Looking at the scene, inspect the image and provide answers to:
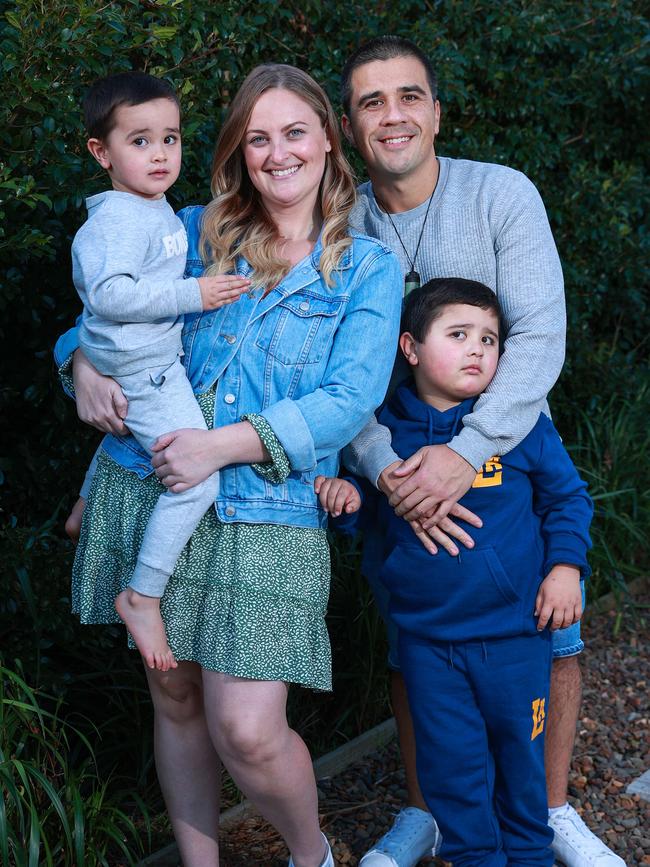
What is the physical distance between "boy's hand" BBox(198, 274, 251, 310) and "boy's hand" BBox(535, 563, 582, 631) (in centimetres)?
110

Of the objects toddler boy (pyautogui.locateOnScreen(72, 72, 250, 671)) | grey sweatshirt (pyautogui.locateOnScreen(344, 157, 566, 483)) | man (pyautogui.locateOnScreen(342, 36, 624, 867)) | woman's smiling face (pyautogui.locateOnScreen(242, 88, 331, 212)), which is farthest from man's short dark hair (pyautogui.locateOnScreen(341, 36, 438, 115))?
toddler boy (pyautogui.locateOnScreen(72, 72, 250, 671))

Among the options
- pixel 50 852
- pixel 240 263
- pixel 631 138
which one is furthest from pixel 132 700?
pixel 631 138

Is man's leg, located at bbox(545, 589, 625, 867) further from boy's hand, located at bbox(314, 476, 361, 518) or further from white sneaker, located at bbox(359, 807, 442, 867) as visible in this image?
boy's hand, located at bbox(314, 476, 361, 518)

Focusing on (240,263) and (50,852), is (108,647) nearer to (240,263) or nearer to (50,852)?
(50,852)

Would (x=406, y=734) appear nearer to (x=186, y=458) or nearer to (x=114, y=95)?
(x=186, y=458)

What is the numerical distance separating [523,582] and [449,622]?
0.22 metres

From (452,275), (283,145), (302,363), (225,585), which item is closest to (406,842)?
(225,585)

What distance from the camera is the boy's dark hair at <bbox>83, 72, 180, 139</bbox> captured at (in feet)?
8.46

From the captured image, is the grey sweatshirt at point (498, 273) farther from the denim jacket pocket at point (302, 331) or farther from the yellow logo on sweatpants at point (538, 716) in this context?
the yellow logo on sweatpants at point (538, 716)

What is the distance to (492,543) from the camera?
8.95 ft

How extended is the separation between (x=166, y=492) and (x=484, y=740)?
1.07 meters

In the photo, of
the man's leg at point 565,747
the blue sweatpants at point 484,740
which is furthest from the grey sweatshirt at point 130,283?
the man's leg at point 565,747

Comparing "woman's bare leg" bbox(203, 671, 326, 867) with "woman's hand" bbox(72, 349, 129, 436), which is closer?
"woman's bare leg" bbox(203, 671, 326, 867)

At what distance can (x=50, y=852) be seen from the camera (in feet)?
9.39
